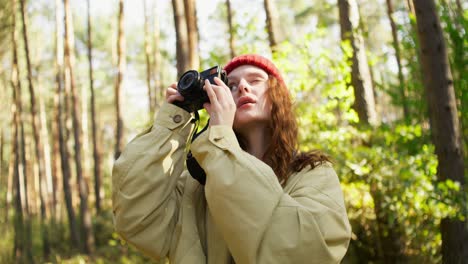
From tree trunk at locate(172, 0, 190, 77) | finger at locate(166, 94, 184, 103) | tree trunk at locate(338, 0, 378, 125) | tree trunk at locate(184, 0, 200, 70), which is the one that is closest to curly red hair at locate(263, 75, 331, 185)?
finger at locate(166, 94, 184, 103)

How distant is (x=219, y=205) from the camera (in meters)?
1.45

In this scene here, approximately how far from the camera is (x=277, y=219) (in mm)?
1425

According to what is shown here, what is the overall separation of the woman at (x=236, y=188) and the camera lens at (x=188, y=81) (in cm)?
5

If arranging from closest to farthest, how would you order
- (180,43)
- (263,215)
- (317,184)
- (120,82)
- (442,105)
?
(263,215), (317,184), (442,105), (180,43), (120,82)

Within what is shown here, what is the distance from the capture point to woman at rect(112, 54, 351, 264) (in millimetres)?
1411

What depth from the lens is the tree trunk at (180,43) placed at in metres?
6.78

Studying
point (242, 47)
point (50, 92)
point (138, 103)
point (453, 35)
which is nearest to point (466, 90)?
point (453, 35)

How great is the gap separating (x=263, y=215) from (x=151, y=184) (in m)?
0.46

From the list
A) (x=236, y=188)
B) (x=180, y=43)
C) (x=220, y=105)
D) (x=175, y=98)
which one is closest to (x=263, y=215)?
(x=236, y=188)

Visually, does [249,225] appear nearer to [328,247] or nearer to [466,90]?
[328,247]

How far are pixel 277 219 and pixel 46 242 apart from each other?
14558mm

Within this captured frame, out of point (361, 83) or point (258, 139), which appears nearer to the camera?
point (258, 139)

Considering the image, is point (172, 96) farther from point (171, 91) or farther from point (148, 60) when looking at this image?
point (148, 60)

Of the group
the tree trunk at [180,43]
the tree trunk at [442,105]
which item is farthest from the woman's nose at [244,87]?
the tree trunk at [180,43]
